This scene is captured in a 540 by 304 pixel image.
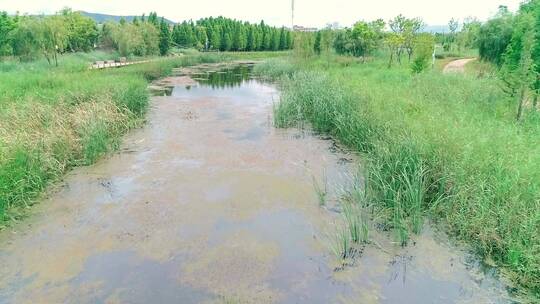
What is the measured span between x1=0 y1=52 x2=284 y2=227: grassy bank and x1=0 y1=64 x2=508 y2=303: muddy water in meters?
0.32

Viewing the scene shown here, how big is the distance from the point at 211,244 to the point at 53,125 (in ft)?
14.7

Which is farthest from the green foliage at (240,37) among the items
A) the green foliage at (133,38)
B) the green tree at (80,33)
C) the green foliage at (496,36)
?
the green foliage at (496,36)

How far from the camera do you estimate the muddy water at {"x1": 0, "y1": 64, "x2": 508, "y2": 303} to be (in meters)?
3.62

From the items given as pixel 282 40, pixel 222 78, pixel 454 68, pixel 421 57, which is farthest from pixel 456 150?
pixel 282 40

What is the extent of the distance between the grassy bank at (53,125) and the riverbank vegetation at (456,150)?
4.27 meters

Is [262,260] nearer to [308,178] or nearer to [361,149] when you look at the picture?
[308,178]

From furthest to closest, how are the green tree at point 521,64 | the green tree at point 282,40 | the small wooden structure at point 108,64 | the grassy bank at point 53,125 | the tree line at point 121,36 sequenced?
the green tree at point 282,40
the small wooden structure at point 108,64
the tree line at point 121,36
the green tree at point 521,64
the grassy bank at point 53,125

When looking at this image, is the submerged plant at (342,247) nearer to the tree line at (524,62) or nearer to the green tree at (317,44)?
the tree line at (524,62)

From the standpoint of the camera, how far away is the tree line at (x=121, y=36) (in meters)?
16.7

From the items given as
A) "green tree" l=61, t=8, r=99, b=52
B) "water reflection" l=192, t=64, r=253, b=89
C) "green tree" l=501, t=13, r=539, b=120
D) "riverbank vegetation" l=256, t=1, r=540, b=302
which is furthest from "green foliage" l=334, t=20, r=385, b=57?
"green tree" l=61, t=8, r=99, b=52

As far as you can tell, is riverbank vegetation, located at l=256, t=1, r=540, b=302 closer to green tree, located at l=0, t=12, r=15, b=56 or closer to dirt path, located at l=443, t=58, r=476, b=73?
dirt path, located at l=443, t=58, r=476, b=73

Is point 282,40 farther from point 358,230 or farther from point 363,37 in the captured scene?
point 358,230

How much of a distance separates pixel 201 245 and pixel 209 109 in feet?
26.7

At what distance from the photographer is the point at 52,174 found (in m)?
6.09
